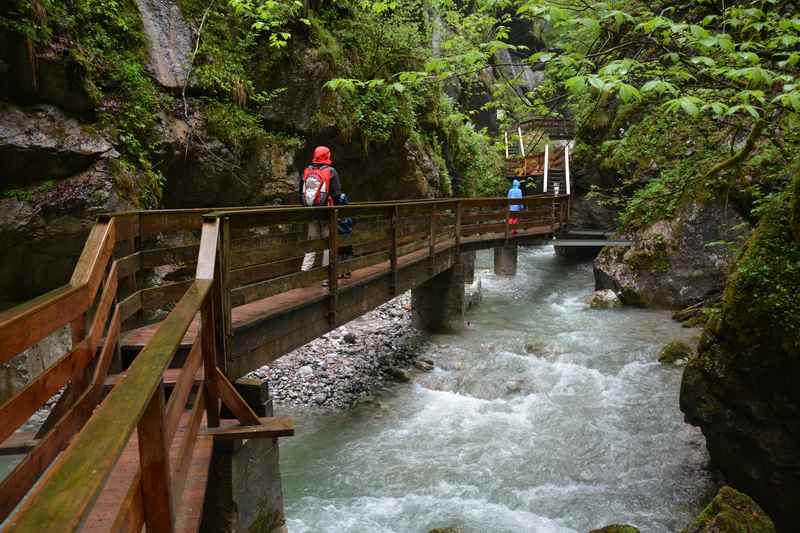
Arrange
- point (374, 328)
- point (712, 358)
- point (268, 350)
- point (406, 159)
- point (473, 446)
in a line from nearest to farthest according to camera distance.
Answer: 1. point (268, 350)
2. point (712, 358)
3. point (473, 446)
4. point (374, 328)
5. point (406, 159)

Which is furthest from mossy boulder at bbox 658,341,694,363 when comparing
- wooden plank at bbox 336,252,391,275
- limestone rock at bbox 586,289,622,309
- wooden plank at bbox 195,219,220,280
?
wooden plank at bbox 195,219,220,280

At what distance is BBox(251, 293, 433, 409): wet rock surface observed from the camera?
29.7ft

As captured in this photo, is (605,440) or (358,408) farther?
(358,408)

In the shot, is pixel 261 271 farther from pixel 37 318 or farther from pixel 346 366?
pixel 346 366

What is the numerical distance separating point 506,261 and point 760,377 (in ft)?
48.6

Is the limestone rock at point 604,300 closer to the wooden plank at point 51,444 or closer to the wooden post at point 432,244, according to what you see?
the wooden post at point 432,244

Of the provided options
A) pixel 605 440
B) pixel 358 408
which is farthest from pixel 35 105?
pixel 605 440

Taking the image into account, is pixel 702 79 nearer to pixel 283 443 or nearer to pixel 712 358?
pixel 712 358

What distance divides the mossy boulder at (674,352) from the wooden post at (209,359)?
9061 millimetres

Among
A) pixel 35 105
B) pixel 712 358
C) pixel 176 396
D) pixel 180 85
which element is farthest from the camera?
pixel 180 85

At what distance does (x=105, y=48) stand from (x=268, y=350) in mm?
7923

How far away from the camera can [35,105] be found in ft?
27.6

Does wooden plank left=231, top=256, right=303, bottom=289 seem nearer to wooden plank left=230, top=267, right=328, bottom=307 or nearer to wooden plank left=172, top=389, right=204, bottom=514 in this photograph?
wooden plank left=230, top=267, right=328, bottom=307

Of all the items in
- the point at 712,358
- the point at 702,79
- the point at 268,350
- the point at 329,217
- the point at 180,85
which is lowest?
the point at 712,358
